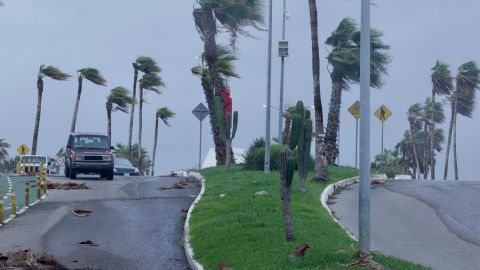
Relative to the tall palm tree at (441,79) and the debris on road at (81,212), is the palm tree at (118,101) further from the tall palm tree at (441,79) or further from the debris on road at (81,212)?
the debris on road at (81,212)

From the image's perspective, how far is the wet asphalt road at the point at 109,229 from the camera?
1728cm

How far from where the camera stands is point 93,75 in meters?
68.5

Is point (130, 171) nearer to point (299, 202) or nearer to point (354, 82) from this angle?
point (354, 82)

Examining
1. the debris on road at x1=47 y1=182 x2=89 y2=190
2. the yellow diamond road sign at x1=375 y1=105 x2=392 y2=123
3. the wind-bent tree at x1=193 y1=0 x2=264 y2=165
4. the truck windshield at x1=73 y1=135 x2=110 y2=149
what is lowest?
the debris on road at x1=47 y1=182 x2=89 y2=190

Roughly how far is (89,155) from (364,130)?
2748 centimetres

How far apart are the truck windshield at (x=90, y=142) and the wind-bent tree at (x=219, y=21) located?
16.9 ft

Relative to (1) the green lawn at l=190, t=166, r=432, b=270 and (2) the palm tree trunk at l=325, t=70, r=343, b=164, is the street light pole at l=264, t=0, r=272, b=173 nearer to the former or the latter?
(1) the green lawn at l=190, t=166, r=432, b=270

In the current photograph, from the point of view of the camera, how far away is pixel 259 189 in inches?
1033

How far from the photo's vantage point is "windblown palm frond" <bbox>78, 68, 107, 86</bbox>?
224 ft

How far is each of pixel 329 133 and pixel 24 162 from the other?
19.7 m

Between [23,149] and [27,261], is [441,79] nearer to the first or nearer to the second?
[23,149]

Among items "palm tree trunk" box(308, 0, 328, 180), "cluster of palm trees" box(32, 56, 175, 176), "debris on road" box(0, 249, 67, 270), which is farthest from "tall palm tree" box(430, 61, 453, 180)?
"debris on road" box(0, 249, 67, 270)

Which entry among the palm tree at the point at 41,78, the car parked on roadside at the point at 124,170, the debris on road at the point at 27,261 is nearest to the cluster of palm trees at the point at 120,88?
the palm tree at the point at 41,78

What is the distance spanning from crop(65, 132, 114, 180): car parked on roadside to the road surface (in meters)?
11.4
